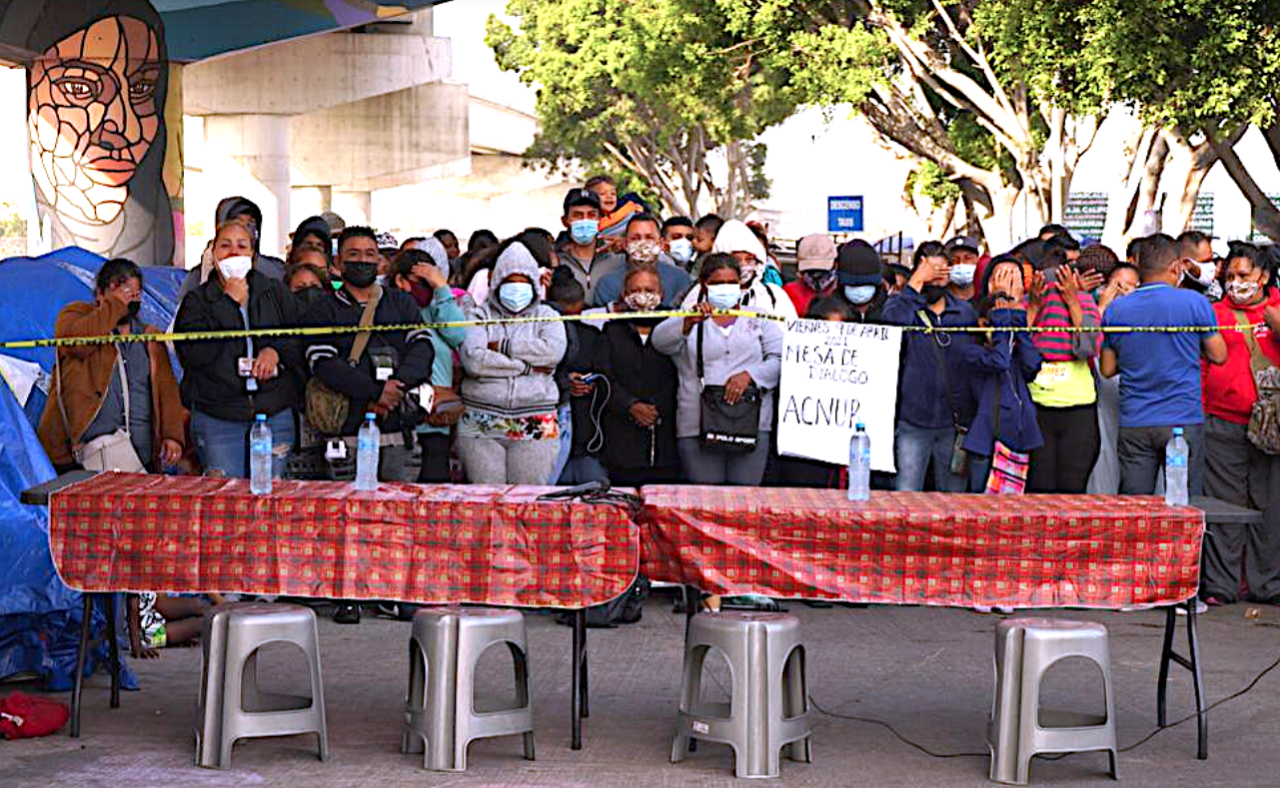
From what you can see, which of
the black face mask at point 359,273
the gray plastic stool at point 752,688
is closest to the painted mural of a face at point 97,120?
the black face mask at point 359,273

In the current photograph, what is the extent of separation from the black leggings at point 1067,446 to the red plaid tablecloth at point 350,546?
4.29 metres

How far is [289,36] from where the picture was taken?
33031 millimetres

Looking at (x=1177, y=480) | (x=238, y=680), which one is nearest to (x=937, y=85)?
(x=1177, y=480)

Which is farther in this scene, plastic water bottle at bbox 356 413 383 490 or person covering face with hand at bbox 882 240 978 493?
person covering face with hand at bbox 882 240 978 493

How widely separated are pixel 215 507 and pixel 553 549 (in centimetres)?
138

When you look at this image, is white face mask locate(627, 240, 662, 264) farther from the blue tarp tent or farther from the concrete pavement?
the blue tarp tent

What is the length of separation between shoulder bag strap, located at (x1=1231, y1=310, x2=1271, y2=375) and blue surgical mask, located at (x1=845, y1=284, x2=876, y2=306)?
209 cm

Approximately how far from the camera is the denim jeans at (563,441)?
11.4 metres

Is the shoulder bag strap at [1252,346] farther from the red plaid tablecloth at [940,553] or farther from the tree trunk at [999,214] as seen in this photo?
the tree trunk at [999,214]

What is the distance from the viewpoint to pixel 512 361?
→ 11.1 m

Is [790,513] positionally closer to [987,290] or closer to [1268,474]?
[987,290]

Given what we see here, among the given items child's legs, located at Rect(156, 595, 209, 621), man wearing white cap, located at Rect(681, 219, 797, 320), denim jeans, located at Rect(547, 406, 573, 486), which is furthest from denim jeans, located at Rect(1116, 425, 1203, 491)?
child's legs, located at Rect(156, 595, 209, 621)

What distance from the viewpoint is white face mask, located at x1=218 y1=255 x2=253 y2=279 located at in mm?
10570

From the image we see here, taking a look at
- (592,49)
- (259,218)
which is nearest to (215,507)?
(259,218)
